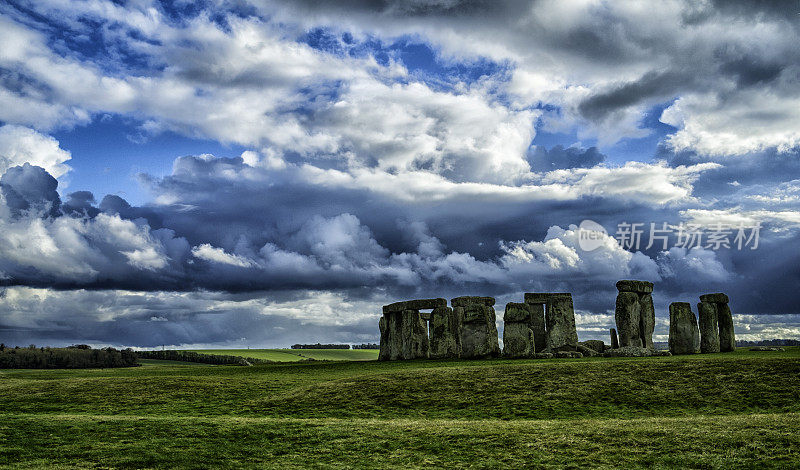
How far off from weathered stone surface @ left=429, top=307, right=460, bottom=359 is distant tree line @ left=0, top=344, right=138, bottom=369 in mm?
45224

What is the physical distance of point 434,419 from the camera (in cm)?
2083

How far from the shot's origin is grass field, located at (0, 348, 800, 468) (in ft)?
51.6

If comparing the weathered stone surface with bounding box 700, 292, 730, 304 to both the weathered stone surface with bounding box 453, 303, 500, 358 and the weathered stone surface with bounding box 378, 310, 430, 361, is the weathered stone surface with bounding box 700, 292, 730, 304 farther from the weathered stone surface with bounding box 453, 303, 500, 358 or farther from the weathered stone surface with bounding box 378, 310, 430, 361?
the weathered stone surface with bounding box 378, 310, 430, 361

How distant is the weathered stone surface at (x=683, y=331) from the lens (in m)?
37.7

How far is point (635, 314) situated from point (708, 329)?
13.9 feet

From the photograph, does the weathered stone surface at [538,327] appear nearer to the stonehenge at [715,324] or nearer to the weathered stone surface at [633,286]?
the weathered stone surface at [633,286]

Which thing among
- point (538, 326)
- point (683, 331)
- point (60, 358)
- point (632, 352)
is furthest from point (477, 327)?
point (60, 358)

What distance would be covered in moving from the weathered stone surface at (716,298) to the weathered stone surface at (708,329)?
0.66m

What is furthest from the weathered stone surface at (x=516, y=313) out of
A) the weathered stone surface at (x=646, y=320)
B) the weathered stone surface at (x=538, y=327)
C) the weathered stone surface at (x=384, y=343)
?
the weathered stone surface at (x=384, y=343)

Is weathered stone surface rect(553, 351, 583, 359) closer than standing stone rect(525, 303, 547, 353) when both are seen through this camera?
Yes

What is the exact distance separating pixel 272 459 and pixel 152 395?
476 inches

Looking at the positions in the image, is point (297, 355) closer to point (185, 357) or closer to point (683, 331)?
point (185, 357)

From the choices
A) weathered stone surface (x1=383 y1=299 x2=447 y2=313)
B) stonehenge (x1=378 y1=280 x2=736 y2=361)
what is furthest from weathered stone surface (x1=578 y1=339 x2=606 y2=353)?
weathered stone surface (x1=383 y1=299 x2=447 y2=313)

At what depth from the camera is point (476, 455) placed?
16.0 metres
